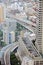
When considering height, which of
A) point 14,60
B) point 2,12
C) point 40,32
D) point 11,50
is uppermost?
point 2,12

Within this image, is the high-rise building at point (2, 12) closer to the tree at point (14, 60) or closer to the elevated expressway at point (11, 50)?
the elevated expressway at point (11, 50)

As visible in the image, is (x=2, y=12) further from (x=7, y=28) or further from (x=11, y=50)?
(x=11, y=50)

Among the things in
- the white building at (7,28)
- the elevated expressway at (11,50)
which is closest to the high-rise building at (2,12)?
the white building at (7,28)

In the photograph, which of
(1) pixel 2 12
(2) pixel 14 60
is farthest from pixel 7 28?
(2) pixel 14 60

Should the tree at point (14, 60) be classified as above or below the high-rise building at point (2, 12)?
below

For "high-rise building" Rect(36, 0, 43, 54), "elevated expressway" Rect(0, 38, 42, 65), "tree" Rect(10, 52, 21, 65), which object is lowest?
"tree" Rect(10, 52, 21, 65)

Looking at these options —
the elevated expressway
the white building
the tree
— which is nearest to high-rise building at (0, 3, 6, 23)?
the white building

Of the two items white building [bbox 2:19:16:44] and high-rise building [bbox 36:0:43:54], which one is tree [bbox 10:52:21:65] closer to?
white building [bbox 2:19:16:44]

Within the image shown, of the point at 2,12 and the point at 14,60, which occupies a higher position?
the point at 2,12

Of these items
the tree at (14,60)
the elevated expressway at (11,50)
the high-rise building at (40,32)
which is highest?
the high-rise building at (40,32)

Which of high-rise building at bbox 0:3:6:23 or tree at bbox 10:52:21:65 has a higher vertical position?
high-rise building at bbox 0:3:6:23

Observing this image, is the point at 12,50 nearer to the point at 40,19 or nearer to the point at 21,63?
the point at 21,63
